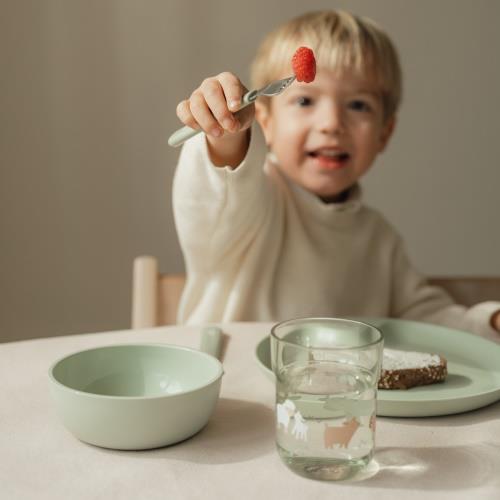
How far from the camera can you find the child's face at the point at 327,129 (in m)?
1.20

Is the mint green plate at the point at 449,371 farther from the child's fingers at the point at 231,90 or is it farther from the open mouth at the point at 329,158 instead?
the open mouth at the point at 329,158

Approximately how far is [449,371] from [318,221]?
1.95ft

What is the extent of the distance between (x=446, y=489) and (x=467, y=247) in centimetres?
185

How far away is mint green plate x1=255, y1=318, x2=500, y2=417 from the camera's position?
57cm

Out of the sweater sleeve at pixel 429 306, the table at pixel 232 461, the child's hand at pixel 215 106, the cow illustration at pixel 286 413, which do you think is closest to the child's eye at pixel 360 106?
the sweater sleeve at pixel 429 306

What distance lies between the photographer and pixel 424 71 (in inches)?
82.7

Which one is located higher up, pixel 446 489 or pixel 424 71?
pixel 424 71

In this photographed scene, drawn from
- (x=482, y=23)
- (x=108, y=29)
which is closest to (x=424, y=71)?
(x=482, y=23)

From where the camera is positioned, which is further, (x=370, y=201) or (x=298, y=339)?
(x=370, y=201)

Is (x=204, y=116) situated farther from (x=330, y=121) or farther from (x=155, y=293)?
(x=330, y=121)

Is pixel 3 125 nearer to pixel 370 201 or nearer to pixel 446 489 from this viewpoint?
pixel 370 201

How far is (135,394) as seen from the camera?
1.98ft

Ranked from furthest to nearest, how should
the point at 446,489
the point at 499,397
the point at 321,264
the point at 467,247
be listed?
the point at 467,247
the point at 321,264
the point at 499,397
the point at 446,489

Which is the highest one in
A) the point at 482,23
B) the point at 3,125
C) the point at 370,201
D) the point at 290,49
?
the point at 482,23
